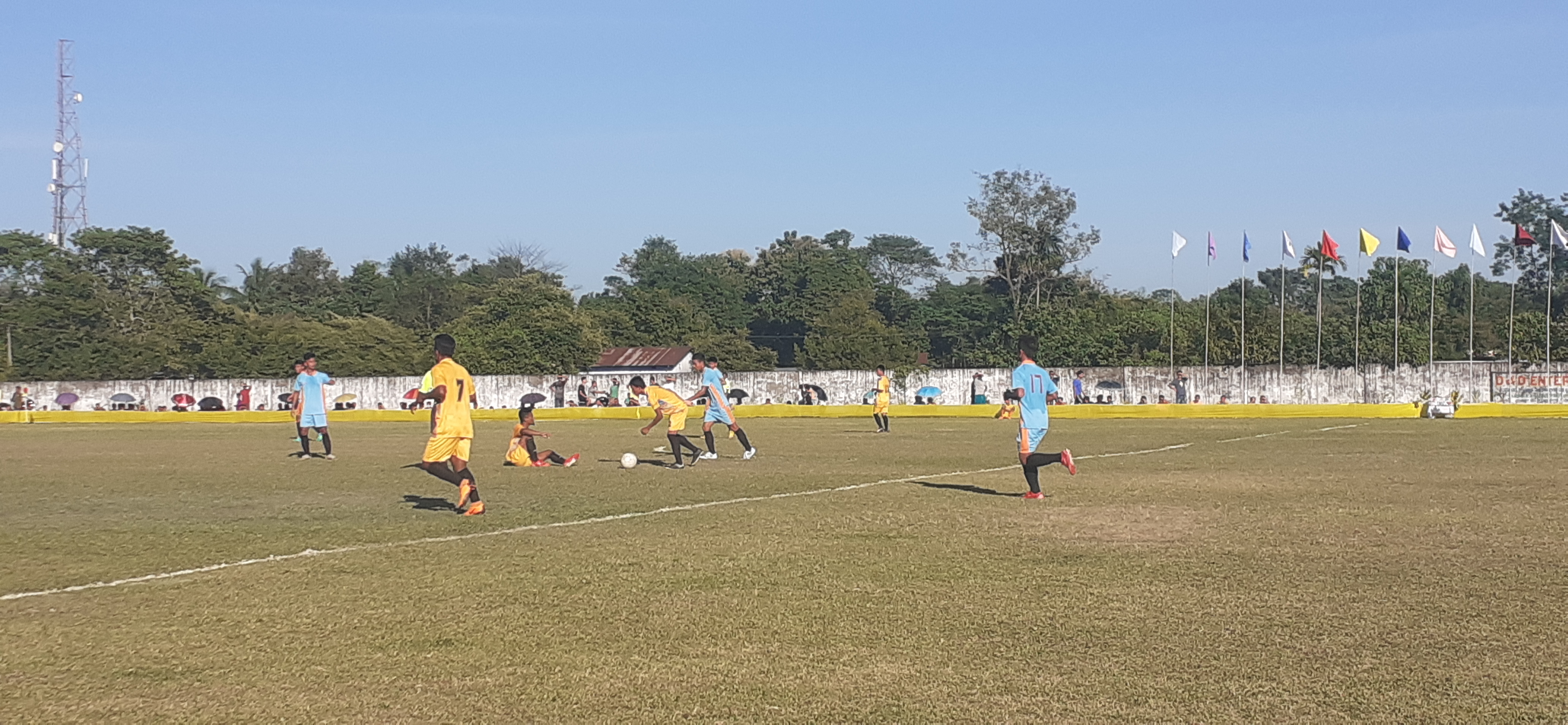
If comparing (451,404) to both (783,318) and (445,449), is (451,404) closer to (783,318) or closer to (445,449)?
(445,449)

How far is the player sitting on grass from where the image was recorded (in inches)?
832

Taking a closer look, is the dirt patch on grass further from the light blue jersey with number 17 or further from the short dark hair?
the short dark hair

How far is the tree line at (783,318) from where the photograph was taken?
65.6m

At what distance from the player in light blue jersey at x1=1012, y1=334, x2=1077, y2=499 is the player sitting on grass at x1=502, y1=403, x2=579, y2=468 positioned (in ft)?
28.6

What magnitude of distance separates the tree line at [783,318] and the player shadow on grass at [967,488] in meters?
42.3

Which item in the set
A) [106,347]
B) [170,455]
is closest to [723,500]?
[170,455]

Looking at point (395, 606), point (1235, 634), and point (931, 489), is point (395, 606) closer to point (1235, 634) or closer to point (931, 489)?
point (1235, 634)

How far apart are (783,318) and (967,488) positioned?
268ft

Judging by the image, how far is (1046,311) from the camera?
236 ft

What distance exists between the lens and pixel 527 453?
844 inches

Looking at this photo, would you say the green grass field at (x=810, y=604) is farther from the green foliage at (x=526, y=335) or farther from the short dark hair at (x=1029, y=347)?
the green foliage at (x=526, y=335)

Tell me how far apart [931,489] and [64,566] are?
9155 millimetres

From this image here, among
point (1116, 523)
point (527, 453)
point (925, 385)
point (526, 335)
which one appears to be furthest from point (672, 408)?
point (526, 335)

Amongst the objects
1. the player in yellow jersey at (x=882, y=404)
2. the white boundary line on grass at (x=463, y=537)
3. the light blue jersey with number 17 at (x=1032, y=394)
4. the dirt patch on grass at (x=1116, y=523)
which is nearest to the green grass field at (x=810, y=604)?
the dirt patch on grass at (x=1116, y=523)
